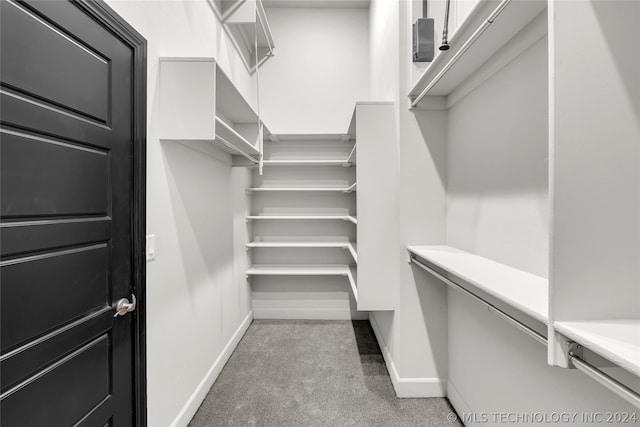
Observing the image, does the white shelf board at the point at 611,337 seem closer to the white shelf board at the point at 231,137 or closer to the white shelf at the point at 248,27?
the white shelf board at the point at 231,137

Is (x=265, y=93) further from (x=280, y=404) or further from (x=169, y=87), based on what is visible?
(x=280, y=404)

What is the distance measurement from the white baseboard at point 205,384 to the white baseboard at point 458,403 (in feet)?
5.51

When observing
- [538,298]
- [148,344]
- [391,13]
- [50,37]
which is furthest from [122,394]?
[391,13]

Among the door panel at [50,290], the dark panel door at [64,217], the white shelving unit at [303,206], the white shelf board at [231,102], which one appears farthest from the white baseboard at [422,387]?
the white shelf board at [231,102]

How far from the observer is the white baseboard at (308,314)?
3.30 m

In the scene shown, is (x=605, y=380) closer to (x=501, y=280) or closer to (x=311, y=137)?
(x=501, y=280)

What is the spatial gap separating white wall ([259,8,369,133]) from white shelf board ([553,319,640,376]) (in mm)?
3066

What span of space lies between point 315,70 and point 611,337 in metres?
3.50

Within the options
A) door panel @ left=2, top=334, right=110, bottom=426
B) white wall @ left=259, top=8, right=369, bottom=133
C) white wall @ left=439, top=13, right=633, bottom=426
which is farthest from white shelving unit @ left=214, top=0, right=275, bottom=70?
door panel @ left=2, top=334, right=110, bottom=426

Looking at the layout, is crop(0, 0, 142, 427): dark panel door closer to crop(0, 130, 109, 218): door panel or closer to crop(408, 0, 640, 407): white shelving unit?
crop(0, 130, 109, 218): door panel

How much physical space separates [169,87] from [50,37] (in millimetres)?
605

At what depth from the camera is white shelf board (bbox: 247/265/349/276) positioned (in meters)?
3.09

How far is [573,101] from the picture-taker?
2.23 ft

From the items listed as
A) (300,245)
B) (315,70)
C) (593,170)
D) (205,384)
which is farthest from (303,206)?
(593,170)
